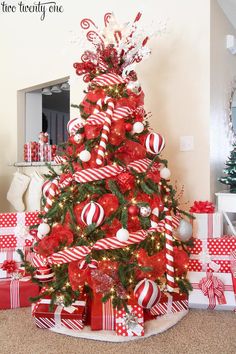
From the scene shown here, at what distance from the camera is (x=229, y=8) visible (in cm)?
288

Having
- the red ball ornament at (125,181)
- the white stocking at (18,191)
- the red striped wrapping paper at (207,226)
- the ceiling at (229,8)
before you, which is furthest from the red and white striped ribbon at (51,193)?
the ceiling at (229,8)

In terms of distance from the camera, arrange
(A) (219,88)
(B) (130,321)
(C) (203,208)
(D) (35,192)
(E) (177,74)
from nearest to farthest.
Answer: (B) (130,321)
(C) (203,208)
(E) (177,74)
(A) (219,88)
(D) (35,192)

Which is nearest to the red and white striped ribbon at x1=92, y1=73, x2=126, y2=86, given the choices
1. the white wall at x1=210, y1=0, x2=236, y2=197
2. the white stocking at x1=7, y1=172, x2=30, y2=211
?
the white wall at x1=210, y1=0, x2=236, y2=197

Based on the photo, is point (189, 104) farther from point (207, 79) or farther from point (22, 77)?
point (22, 77)

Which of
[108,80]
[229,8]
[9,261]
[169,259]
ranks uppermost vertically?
[229,8]

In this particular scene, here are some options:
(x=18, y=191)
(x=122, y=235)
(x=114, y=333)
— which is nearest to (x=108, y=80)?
(x=122, y=235)

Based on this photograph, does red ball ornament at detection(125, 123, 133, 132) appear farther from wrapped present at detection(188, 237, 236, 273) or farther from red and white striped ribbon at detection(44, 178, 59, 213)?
wrapped present at detection(188, 237, 236, 273)

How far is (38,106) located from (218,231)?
278 centimetres

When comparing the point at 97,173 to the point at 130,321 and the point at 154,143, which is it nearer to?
the point at 154,143

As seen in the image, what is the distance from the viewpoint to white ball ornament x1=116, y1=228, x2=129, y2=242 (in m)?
1.72

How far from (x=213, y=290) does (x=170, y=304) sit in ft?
0.94

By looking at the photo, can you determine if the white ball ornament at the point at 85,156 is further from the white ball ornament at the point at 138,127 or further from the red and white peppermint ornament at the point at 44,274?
the red and white peppermint ornament at the point at 44,274

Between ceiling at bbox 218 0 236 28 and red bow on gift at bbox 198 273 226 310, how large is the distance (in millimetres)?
2274

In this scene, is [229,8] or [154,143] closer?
[154,143]
